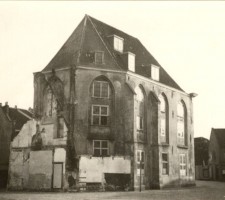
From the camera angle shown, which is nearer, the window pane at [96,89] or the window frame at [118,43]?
the window pane at [96,89]

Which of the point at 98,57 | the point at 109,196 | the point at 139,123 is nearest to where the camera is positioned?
the point at 109,196

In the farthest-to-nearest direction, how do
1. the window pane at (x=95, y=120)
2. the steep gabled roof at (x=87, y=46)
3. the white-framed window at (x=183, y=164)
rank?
the white-framed window at (x=183, y=164), the steep gabled roof at (x=87, y=46), the window pane at (x=95, y=120)

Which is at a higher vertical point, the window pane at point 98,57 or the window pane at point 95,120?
the window pane at point 98,57

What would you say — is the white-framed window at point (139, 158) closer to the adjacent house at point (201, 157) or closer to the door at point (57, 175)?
the door at point (57, 175)

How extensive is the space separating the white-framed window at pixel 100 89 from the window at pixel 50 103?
332cm

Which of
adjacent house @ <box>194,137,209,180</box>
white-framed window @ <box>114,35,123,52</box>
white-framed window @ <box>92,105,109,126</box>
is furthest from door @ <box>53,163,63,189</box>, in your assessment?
adjacent house @ <box>194,137,209,180</box>

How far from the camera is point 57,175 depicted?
29688 millimetres

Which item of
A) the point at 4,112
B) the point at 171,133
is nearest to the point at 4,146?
the point at 4,112

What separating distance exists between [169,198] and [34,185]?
1184 centimetres

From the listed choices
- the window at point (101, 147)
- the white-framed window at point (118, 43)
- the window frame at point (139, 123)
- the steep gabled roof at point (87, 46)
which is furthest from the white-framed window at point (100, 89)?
the white-framed window at point (118, 43)

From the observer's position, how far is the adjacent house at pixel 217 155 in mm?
62062

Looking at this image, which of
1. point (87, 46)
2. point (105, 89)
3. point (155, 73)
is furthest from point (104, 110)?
point (155, 73)

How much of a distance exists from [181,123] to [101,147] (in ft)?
38.4

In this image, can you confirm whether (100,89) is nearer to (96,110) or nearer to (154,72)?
(96,110)
